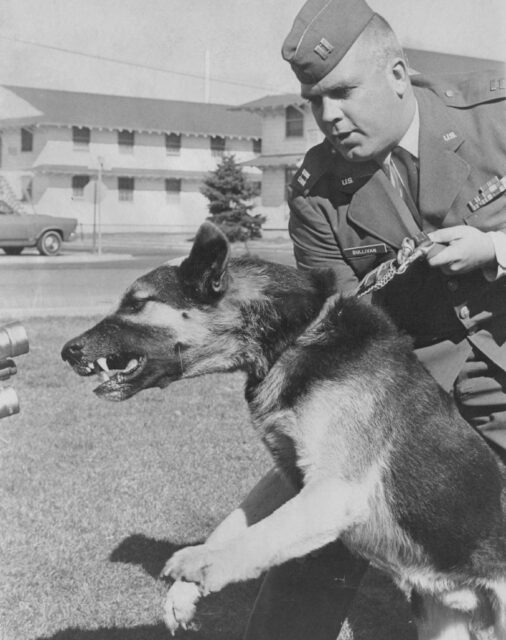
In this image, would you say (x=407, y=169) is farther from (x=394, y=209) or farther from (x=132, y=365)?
(x=132, y=365)

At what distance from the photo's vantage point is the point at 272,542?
2693mm

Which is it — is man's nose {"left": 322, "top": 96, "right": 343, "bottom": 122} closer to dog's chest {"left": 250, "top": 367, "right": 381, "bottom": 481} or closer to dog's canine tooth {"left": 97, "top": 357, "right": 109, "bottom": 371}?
dog's chest {"left": 250, "top": 367, "right": 381, "bottom": 481}

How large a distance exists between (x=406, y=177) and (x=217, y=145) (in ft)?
163

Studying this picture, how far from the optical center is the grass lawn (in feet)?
14.3

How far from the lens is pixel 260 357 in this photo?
10.6 feet

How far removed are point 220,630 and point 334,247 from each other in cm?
204

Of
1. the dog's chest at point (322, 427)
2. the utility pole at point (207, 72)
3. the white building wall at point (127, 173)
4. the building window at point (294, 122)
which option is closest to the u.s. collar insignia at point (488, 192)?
the dog's chest at point (322, 427)

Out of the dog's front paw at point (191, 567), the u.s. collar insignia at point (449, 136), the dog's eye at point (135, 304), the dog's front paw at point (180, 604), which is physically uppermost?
the u.s. collar insignia at point (449, 136)

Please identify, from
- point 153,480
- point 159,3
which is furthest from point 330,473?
point 153,480

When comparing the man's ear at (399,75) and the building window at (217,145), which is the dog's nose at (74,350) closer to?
the man's ear at (399,75)

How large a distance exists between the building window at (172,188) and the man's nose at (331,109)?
5125cm

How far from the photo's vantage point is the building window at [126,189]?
178ft

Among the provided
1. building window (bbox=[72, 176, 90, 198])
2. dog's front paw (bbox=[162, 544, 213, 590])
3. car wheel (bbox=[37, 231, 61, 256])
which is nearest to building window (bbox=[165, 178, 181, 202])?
building window (bbox=[72, 176, 90, 198])

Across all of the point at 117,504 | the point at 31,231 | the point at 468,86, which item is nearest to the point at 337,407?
the point at 468,86
